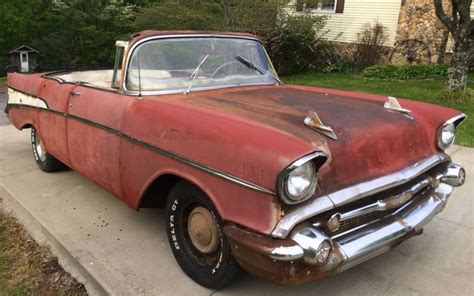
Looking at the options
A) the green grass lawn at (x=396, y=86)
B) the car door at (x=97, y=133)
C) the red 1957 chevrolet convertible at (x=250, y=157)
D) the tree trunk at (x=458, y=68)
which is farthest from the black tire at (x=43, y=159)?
the tree trunk at (x=458, y=68)

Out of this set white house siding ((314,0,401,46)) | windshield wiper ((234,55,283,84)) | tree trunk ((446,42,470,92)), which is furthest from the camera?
white house siding ((314,0,401,46))

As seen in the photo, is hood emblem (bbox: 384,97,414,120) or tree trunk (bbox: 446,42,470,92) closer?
hood emblem (bbox: 384,97,414,120)

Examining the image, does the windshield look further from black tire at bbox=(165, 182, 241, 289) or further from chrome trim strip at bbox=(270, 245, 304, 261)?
chrome trim strip at bbox=(270, 245, 304, 261)

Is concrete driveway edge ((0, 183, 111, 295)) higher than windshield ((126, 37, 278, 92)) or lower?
lower

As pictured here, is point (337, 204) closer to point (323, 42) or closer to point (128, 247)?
point (128, 247)

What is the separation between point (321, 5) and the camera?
1564 centimetres

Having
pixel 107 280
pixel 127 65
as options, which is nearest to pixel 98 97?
pixel 127 65

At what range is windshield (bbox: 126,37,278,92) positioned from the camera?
342 centimetres

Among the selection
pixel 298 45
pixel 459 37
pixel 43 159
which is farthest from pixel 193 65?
pixel 298 45

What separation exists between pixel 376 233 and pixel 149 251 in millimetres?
1623

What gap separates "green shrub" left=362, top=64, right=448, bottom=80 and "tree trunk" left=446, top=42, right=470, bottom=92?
348 cm

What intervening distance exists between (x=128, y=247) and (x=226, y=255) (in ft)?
3.50

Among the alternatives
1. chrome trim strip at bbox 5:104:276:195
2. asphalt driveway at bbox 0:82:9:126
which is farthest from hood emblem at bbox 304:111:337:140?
asphalt driveway at bbox 0:82:9:126

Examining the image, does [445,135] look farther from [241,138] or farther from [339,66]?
[339,66]
